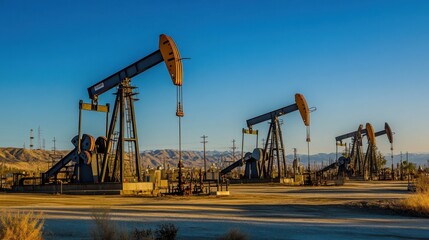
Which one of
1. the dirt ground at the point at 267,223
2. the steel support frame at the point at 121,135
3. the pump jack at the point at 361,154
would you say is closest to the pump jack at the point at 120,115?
the steel support frame at the point at 121,135

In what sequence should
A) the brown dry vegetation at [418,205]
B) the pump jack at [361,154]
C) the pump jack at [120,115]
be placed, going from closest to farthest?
the brown dry vegetation at [418,205], the pump jack at [120,115], the pump jack at [361,154]

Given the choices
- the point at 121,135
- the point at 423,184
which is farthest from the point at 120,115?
the point at 423,184

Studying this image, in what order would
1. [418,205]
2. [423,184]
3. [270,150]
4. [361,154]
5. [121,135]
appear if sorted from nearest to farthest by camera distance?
[418,205] → [423,184] → [121,135] → [270,150] → [361,154]

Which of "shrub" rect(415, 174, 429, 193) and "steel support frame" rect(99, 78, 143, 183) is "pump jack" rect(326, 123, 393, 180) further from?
"shrub" rect(415, 174, 429, 193)

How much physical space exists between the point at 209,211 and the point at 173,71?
11629mm

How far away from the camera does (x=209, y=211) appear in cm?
1923

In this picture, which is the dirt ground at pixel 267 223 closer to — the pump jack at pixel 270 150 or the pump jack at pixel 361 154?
the pump jack at pixel 270 150

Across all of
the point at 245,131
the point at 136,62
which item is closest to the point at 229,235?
the point at 136,62

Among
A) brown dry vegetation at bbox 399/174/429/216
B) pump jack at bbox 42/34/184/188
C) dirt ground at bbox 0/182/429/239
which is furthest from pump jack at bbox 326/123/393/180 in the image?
dirt ground at bbox 0/182/429/239

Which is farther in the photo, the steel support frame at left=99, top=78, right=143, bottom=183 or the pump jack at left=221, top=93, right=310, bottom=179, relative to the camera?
Answer: the pump jack at left=221, top=93, right=310, bottom=179

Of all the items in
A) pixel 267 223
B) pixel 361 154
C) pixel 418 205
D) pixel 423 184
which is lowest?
pixel 267 223

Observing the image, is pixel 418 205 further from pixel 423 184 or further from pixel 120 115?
pixel 120 115

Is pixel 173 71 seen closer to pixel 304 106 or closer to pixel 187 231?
pixel 187 231

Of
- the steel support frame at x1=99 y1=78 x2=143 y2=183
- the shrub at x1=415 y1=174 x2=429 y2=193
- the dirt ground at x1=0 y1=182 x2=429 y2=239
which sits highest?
the steel support frame at x1=99 y1=78 x2=143 y2=183
